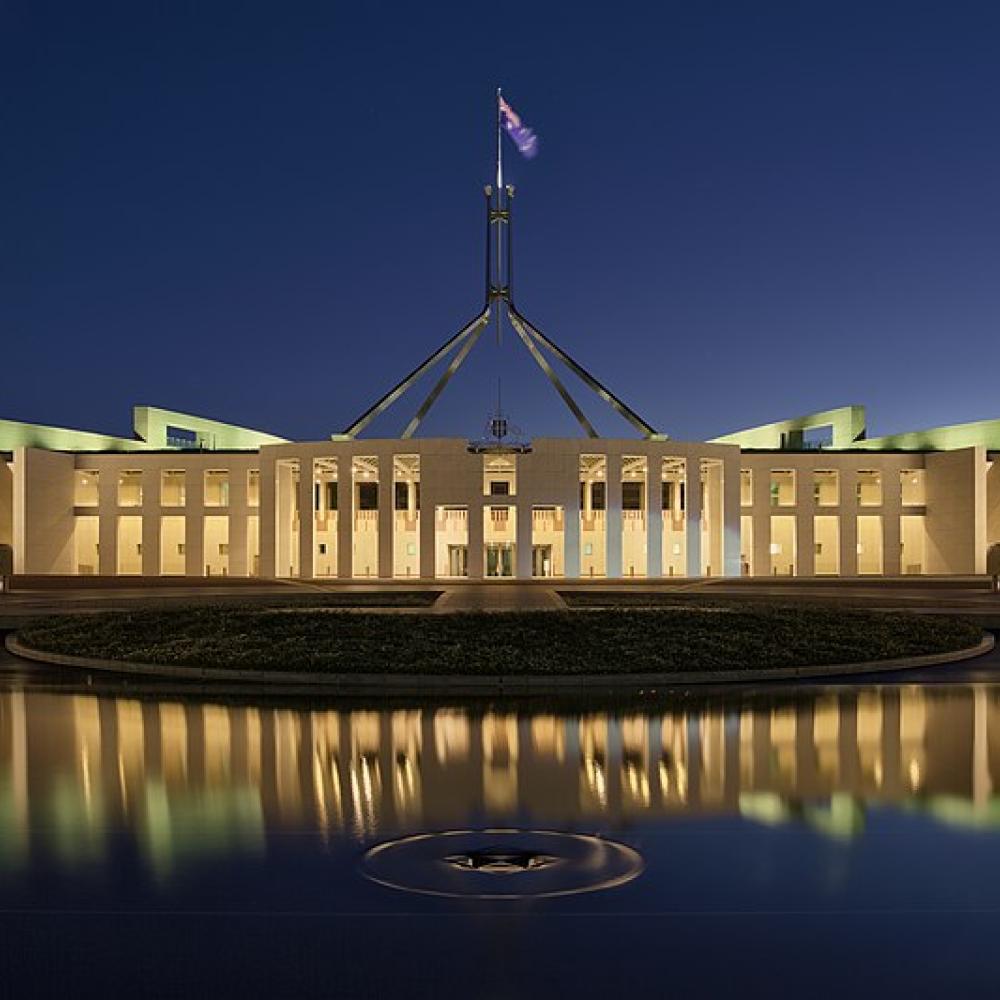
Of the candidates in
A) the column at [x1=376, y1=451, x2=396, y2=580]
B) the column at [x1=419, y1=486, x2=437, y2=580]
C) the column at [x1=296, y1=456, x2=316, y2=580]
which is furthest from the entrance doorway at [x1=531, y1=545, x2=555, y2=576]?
the column at [x1=296, y1=456, x2=316, y2=580]

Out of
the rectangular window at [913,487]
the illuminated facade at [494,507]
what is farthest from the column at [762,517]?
the rectangular window at [913,487]

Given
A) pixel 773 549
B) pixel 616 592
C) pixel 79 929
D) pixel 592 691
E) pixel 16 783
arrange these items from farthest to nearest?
pixel 773 549
pixel 616 592
pixel 592 691
pixel 16 783
pixel 79 929

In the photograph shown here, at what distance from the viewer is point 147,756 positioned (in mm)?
11922

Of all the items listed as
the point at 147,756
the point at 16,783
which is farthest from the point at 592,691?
the point at 16,783

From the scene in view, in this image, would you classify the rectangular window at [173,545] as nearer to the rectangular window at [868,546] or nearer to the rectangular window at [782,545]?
the rectangular window at [782,545]

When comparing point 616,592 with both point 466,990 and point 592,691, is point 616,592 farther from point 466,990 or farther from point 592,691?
point 466,990

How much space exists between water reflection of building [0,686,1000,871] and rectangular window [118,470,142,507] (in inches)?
1904

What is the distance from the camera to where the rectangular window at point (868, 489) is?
203 ft

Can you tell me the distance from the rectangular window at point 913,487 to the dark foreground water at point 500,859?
1937 inches

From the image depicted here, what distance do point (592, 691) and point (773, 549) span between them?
47466 millimetres

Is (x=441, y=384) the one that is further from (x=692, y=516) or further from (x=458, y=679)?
(x=458, y=679)

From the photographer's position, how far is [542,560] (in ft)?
178

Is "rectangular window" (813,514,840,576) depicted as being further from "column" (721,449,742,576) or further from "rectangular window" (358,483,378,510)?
"rectangular window" (358,483,378,510)

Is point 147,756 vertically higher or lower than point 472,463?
lower
